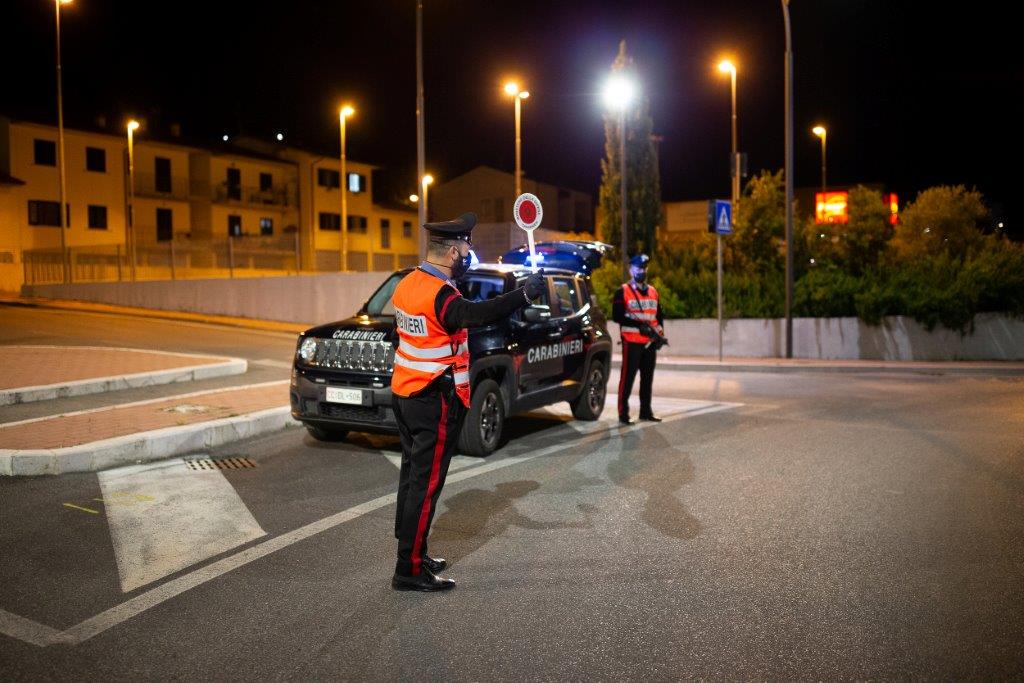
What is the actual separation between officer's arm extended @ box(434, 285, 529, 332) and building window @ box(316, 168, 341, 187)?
54254 mm

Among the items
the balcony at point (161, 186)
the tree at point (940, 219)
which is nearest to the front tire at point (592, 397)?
the tree at point (940, 219)

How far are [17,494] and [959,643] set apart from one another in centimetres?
633

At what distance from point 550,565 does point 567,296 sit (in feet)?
17.7

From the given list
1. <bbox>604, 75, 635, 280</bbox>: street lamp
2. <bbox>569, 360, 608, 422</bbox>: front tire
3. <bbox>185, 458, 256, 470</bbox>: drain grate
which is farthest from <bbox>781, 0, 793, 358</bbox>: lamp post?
<bbox>185, 458, 256, 470</bbox>: drain grate

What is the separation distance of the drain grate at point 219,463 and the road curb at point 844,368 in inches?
402

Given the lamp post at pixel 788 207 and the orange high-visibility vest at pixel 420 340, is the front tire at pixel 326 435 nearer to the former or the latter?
the orange high-visibility vest at pixel 420 340

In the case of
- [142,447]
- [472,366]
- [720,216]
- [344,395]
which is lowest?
[142,447]

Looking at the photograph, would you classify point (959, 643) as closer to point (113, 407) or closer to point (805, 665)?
point (805, 665)

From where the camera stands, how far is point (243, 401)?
34.3 ft

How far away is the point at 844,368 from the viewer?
681 inches

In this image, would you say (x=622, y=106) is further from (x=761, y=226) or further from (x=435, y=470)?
(x=435, y=470)

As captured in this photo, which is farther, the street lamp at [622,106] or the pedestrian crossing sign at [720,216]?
the street lamp at [622,106]

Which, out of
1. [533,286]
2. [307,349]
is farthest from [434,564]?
[307,349]

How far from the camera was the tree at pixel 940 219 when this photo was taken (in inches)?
1341
